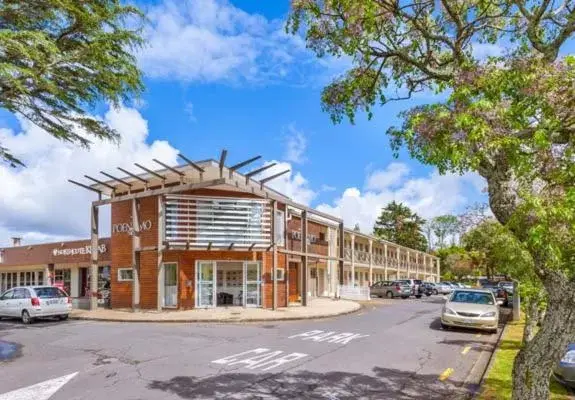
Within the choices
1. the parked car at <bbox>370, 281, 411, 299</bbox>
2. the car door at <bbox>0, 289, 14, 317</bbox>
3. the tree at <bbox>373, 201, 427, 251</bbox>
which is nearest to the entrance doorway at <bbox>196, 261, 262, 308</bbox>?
the car door at <bbox>0, 289, 14, 317</bbox>

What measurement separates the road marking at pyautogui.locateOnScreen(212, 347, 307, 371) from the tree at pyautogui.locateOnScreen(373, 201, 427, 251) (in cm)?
6925

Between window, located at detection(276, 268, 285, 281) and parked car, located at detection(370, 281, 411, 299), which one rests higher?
window, located at detection(276, 268, 285, 281)

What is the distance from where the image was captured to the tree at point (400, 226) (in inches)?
3125

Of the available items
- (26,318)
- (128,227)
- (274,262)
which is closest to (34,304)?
(26,318)

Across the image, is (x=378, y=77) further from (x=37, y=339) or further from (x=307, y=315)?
(x=307, y=315)

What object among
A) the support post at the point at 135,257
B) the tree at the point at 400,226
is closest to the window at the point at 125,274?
the support post at the point at 135,257

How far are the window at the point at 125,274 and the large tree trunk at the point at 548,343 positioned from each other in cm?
2325

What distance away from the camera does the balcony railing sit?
24.1 m

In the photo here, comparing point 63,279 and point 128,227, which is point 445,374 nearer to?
point 128,227

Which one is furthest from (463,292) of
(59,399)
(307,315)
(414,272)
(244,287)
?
(414,272)

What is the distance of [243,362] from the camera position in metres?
10.8

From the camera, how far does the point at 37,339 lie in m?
15.3

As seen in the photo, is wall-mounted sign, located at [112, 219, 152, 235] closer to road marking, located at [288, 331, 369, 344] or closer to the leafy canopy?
road marking, located at [288, 331, 369, 344]

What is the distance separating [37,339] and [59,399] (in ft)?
28.0
